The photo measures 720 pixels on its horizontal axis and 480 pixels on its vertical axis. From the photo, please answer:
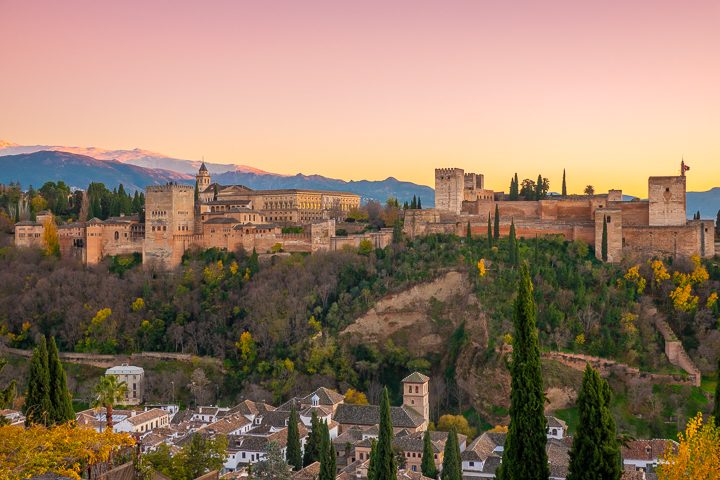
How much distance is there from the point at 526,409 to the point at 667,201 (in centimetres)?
3809

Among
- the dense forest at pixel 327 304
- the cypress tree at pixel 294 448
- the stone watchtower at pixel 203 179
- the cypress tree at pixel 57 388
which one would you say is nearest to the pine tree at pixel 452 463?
the cypress tree at pixel 294 448

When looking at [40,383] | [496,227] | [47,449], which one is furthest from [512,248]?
[47,449]

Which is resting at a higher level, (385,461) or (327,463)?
(385,461)

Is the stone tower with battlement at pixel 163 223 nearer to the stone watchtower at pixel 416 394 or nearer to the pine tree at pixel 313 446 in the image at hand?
the stone watchtower at pixel 416 394

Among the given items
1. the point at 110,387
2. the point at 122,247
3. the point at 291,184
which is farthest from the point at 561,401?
the point at 291,184

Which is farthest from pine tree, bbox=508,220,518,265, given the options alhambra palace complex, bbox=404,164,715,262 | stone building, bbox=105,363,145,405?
stone building, bbox=105,363,145,405

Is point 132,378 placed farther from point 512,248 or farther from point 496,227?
point 496,227

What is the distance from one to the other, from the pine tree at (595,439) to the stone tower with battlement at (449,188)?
42064 millimetres

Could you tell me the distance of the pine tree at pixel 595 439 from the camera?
17500mm

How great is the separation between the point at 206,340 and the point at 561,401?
68.7ft

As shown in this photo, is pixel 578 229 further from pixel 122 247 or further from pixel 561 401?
pixel 122 247

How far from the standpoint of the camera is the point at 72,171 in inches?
7042

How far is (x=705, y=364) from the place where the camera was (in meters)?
44.6

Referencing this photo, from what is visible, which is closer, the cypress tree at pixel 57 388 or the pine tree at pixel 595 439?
the pine tree at pixel 595 439
